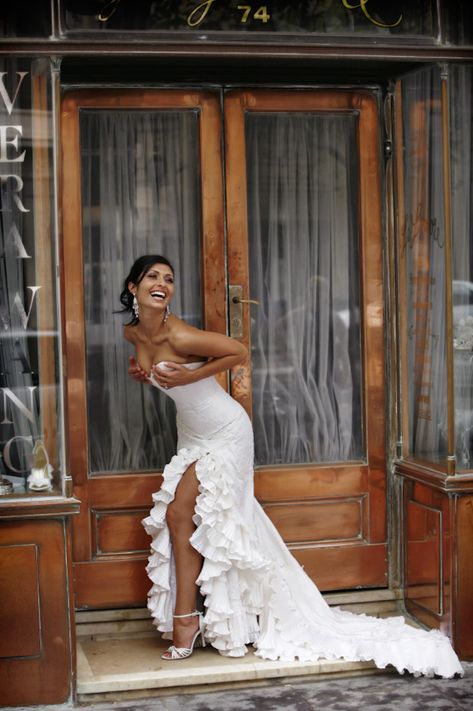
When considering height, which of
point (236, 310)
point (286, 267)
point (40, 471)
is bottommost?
point (40, 471)

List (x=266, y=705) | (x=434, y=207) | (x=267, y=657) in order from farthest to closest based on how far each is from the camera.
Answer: (x=434, y=207)
(x=267, y=657)
(x=266, y=705)

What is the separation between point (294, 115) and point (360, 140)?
40 centimetres

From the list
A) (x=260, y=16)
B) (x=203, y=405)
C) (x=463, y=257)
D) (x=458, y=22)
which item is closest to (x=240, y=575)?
(x=203, y=405)

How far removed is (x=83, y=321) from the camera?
589cm

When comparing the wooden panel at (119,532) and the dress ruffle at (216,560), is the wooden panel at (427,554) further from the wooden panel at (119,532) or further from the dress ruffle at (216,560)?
the wooden panel at (119,532)

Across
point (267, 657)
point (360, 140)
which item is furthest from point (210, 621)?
point (360, 140)

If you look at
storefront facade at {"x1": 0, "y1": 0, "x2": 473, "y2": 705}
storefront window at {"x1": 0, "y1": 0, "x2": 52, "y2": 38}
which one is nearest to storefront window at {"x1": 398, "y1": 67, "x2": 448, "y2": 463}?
storefront facade at {"x1": 0, "y1": 0, "x2": 473, "y2": 705}

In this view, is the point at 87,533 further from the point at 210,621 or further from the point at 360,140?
the point at 360,140

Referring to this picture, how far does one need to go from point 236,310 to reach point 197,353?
66 cm

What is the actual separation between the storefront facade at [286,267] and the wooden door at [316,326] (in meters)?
0.01

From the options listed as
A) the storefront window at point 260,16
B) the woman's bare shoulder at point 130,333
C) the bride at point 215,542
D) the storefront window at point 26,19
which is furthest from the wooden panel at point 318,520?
the storefront window at point 26,19

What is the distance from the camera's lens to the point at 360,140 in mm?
6176

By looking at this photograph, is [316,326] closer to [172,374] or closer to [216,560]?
[172,374]

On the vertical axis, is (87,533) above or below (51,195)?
below
